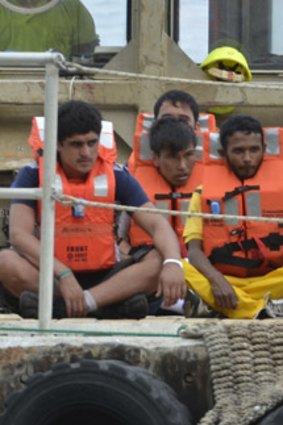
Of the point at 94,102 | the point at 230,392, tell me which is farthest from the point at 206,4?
the point at 230,392

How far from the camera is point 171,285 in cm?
532

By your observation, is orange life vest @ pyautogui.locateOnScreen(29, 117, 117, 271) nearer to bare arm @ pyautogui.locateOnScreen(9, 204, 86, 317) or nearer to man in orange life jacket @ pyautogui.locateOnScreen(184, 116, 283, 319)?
bare arm @ pyautogui.locateOnScreen(9, 204, 86, 317)

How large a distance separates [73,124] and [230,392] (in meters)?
1.80

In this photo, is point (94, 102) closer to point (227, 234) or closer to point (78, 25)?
point (78, 25)

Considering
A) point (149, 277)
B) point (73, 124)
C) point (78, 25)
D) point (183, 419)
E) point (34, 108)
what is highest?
point (78, 25)

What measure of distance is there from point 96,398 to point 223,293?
1617mm

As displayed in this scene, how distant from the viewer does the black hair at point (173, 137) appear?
6.68 m

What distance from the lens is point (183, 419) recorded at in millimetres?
4363

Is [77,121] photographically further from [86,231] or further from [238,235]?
[238,235]

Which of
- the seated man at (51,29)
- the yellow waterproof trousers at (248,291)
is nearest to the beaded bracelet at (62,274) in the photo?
the yellow waterproof trousers at (248,291)

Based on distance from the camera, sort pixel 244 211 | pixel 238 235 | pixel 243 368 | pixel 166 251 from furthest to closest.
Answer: pixel 244 211
pixel 238 235
pixel 166 251
pixel 243 368

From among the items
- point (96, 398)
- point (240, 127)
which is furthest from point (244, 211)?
point (96, 398)

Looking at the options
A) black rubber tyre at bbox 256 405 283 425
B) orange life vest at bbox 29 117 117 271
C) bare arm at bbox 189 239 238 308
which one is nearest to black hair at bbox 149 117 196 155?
bare arm at bbox 189 239 238 308

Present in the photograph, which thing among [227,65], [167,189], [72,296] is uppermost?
[227,65]
